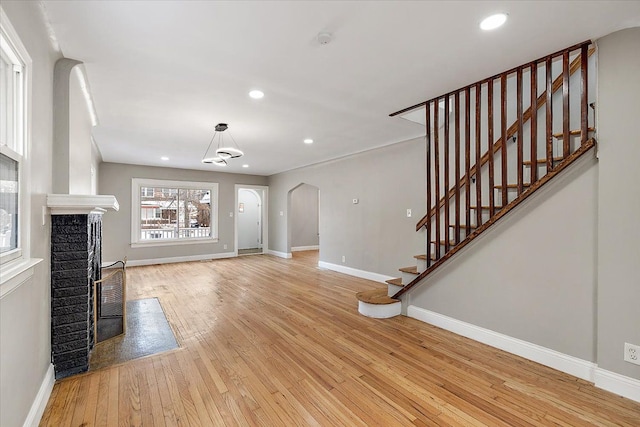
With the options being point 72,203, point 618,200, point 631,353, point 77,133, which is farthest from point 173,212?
point 631,353

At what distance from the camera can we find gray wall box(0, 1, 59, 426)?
4.82 ft

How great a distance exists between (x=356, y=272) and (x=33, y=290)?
5.01 metres

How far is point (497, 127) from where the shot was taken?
373cm

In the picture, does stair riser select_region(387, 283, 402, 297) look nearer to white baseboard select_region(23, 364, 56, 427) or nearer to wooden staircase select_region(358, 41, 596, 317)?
wooden staircase select_region(358, 41, 596, 317)

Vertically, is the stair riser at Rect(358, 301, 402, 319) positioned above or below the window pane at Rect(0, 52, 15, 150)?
below

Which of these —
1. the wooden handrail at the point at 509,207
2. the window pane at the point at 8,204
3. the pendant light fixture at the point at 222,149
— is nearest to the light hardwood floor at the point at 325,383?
the wooden handrail at the point at 509,207

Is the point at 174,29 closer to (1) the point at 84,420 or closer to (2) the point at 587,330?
(1) the point at 84,420

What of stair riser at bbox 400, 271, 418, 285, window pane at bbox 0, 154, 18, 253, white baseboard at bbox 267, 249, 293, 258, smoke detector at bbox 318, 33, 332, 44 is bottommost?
white baseboard at bbox 267, 249, 293, 258

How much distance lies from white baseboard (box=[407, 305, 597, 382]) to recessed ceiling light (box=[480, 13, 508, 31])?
8.65ft

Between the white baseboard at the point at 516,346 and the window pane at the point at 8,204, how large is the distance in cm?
365

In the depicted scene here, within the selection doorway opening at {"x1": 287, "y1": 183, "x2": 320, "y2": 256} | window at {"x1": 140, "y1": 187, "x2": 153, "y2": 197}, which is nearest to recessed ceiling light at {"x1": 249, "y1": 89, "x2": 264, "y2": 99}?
window at {"x1": 140, "y1": 187, "x2": 153, "y2": 197}

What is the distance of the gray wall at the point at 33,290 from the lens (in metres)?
1.47

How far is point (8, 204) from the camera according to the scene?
4.97ft

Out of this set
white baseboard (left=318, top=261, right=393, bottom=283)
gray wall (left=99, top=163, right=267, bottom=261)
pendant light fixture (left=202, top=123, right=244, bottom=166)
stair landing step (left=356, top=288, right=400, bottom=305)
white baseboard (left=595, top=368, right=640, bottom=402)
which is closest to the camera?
white baseboard (left=595, top=368, right=640, bottom=402)
